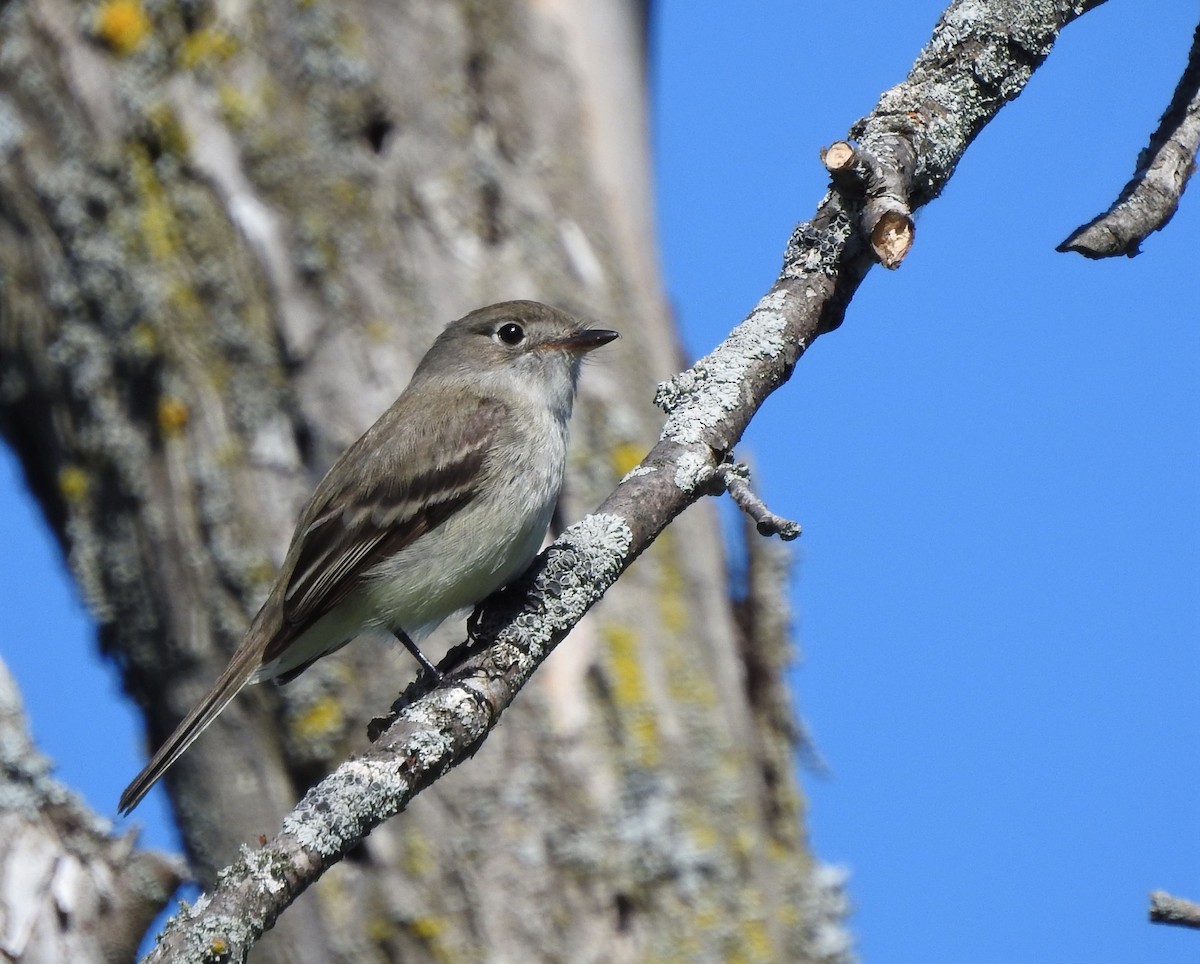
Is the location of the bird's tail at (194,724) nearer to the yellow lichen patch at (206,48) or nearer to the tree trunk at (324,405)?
the tree trunk at (324,405)

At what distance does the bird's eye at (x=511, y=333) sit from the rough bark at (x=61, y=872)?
6.41ft

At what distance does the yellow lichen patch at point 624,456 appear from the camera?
18.8 ft

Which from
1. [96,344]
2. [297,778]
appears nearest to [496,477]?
[297,778]

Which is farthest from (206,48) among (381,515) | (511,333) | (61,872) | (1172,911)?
(1172,911)

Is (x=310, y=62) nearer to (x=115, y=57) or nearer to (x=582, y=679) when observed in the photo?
(x=115, y=57)

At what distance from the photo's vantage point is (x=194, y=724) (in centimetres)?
428

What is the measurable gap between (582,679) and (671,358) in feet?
4.95

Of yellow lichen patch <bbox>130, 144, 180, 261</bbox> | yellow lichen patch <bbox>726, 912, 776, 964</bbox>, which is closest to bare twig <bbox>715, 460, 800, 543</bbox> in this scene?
yellow lichen patch <bbox>726, 912, 776, 964</bbox>

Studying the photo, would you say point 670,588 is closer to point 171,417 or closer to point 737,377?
point 171,417

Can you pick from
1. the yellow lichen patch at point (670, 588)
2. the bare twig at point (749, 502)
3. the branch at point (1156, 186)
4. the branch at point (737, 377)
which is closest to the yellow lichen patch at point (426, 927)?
the yellow lichen patch at point (670, 588)

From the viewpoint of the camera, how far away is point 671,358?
20.6ft

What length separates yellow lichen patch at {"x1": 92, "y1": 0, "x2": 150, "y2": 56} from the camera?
5.66 metres

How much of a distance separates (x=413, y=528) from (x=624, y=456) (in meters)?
1.28

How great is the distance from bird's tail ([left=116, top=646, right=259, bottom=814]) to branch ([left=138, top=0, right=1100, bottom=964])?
0.96m
